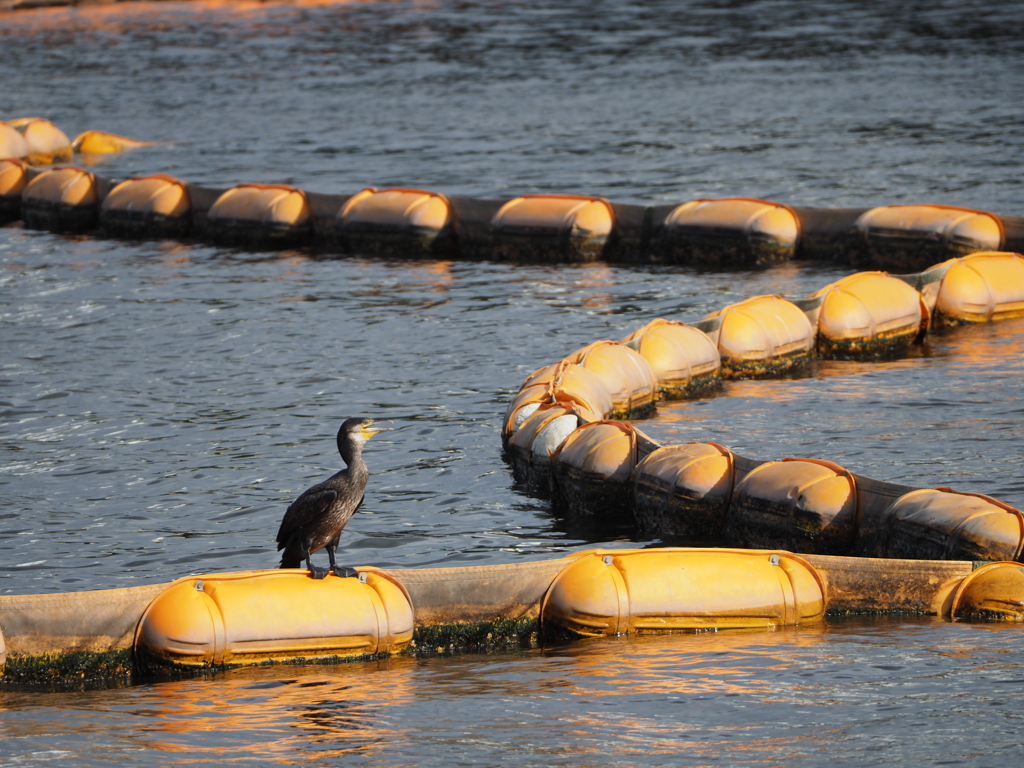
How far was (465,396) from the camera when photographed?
1420cm

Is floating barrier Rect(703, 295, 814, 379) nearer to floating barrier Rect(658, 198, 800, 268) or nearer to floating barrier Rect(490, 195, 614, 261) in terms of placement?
floating barrier Rect(658, 198, 800, 268)

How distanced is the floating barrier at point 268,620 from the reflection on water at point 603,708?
0.15 m

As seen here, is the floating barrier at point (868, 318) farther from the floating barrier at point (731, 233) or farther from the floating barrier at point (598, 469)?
the floating barrier at point (598, 469)

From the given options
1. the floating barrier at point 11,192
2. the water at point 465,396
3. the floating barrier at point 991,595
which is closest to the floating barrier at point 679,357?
the water at point 465,396

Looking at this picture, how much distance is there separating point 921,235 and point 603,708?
12282 millimetres

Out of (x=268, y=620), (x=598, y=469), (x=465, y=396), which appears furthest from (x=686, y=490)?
(x=465, y=396)

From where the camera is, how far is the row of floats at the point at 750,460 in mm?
9352

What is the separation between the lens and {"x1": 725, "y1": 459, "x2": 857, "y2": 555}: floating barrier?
9.74 m

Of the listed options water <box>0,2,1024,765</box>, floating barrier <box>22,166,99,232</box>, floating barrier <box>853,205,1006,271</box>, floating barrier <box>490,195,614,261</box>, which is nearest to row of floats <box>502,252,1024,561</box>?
water <box>0,2,1024,765</box>

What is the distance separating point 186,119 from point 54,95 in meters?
6.48

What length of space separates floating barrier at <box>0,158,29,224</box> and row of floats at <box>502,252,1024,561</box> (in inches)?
593

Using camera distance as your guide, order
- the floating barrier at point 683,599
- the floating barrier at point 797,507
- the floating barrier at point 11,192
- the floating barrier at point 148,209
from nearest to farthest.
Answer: the floating barrier at point 683,599 → the floating barrier at point 797,507 → the floating barrier at point 148,209 → the floating barrier at point 11,192

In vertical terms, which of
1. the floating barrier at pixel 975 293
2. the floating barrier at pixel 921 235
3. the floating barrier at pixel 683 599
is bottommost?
the floating barrier at pixel 683 599

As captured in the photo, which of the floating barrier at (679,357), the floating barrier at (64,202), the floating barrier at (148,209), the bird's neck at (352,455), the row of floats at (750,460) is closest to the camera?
the bird's neck at (352,455)
